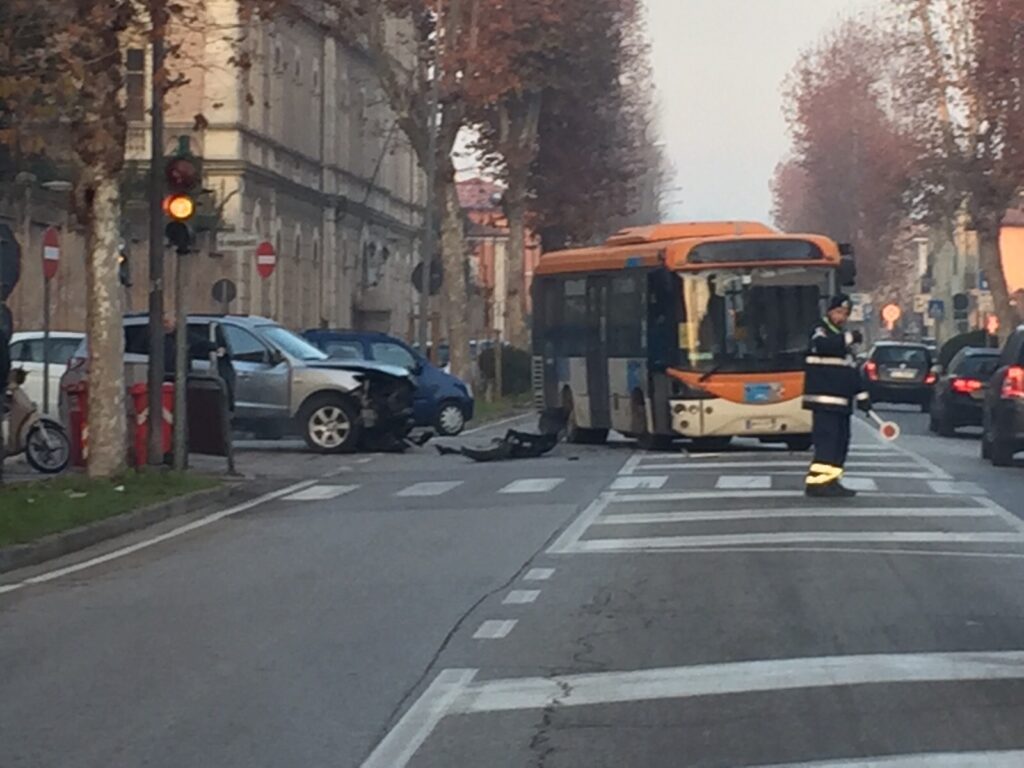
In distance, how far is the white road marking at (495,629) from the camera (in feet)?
39.0

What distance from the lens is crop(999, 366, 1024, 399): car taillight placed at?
27.5 m

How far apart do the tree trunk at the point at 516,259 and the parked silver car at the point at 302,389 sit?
31.4 m

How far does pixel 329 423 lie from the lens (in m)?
30.6

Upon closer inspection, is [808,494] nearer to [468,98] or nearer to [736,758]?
[736,758]

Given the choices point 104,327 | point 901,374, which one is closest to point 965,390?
point 901,374

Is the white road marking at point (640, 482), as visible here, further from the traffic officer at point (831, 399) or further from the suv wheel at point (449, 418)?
the suv wheel at point (449, 418)

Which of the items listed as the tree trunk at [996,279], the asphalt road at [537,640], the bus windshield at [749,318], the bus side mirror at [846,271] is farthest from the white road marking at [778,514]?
the tree trunk at [996,279]

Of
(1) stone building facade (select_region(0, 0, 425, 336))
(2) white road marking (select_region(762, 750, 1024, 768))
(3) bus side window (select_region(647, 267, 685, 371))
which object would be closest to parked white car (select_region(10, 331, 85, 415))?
(3) bus side window (select_region(647, 267, 685, 371))

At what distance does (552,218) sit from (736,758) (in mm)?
59021

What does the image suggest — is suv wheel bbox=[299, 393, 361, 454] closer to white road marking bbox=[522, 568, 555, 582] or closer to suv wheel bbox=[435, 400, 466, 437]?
suv wheel bbox=[435, 400, 466, 437]

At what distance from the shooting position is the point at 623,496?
71.5 feet

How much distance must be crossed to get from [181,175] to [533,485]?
4745mm

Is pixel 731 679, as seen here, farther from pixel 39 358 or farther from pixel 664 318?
pixel 39 358

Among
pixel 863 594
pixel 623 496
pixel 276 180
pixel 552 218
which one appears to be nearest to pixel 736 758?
pixel 863 594
